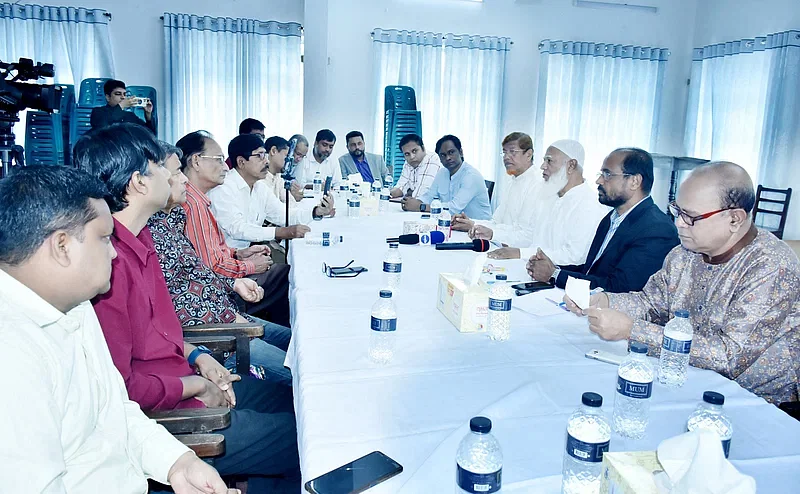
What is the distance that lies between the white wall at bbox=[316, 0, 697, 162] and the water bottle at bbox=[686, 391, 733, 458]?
5908 millimetres

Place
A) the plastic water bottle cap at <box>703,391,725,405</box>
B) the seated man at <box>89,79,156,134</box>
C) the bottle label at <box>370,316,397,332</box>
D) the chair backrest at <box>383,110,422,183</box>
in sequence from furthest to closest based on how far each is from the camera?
the chair backrest at <box>383,110,422,183</box> < the seated man at <box>89,79,156,134</box> < the bottle label at <box>370,316,397,332</box> < the plastic water bottle cap at <box>703,391,725,405</box>

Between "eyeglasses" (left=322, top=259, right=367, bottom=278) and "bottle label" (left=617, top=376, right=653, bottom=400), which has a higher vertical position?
"bottle label" (left=617, top=376, right=653, bottom=400)

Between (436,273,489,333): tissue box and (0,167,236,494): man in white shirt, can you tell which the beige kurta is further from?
(0,167,236,494): man in white shirt

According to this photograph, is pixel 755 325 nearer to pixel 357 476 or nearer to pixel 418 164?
pixel 357 476

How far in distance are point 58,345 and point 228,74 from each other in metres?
6.06

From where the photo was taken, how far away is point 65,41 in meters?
6.17

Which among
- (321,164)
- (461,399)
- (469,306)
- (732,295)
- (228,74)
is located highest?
(228,74)

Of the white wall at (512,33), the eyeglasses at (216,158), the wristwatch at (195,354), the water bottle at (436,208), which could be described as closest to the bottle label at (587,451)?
the wristwatch at (195,354)

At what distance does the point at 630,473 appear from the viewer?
2.85ft

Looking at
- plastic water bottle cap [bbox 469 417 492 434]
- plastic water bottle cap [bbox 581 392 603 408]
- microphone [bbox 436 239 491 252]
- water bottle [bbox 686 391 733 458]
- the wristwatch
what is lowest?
the wristwatch

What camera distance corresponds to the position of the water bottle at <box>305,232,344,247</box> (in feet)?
10.8

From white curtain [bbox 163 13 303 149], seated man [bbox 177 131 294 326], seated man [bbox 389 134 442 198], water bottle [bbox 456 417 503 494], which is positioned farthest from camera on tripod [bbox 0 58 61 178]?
water bottle [bbox 456 417 503 494]

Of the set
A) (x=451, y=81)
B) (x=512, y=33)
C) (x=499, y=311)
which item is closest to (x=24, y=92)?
(x=499, y=311)

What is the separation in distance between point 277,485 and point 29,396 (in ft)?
3.18
